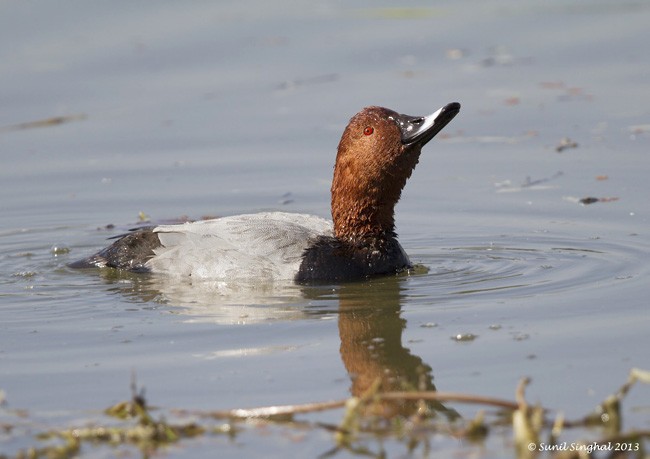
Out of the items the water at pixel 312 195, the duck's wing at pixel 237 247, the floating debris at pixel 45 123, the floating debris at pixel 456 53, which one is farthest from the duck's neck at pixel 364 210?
the floating debris at pixel 456 53

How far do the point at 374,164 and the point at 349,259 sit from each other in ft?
2.62

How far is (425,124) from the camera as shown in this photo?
9.46m

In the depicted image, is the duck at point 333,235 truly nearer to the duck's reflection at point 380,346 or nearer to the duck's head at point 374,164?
the duck's head at point 374,164

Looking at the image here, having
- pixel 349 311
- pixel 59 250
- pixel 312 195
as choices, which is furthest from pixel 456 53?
pixel 349 311

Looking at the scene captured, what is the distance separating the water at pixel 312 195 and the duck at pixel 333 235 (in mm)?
245

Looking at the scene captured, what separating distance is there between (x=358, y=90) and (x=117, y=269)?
17.4 ft

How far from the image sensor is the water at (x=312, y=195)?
6.95 m

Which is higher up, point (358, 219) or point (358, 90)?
point (358, 90)

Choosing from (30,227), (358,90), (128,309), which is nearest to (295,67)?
(358,90)

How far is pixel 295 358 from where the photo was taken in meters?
7.26

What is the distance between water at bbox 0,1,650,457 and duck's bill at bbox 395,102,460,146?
1.08 meters

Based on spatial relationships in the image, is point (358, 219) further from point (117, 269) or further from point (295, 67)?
point (295, 67)

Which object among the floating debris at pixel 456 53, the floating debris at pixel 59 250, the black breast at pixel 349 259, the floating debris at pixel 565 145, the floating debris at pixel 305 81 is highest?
the floating debris at pixel 456 53

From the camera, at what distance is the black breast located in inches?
370
